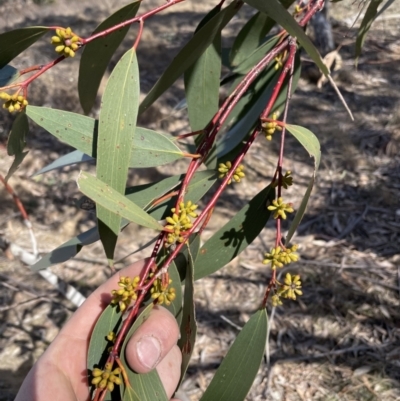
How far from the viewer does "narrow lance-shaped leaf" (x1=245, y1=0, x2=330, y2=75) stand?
52 centimetres

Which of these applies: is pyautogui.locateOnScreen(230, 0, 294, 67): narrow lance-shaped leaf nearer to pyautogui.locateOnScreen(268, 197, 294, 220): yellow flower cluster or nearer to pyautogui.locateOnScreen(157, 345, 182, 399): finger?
pyautogui.locateOnScreen(268, 197, 294, 220): yellow flower cluster

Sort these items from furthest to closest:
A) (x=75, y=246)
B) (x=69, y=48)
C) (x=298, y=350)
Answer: (x=298, y=350)
(x=75, y=246)
(x=69, y=48)

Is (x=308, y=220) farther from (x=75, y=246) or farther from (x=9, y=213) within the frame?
(x=75, y=246)

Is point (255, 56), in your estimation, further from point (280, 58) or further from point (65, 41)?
point (65, 41)

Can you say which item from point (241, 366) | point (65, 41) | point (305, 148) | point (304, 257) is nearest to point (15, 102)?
point (65, 41)

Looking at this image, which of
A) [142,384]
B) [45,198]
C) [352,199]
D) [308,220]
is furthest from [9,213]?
[142,384]

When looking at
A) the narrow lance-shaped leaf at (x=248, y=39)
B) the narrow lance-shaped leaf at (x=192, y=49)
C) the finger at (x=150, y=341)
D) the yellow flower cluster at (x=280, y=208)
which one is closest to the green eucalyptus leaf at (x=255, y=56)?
the narrow lance-shaped leaf at (x=248, y=39)

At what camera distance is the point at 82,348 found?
938 mm

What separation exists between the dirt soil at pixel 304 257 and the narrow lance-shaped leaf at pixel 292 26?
57 cm

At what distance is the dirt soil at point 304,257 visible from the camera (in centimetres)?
161

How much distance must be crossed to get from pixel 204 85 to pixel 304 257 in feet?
4.22

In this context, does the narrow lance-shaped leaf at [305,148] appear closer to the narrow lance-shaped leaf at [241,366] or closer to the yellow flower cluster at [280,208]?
the yellow flower cluster at [280,208]

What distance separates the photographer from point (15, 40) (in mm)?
665

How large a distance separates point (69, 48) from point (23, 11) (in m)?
4.67
